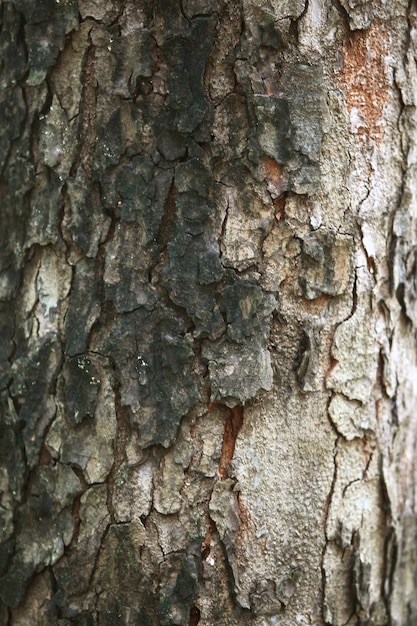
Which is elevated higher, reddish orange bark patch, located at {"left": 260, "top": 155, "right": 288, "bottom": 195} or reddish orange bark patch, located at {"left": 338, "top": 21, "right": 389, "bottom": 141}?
reddish orange bark patch, located at {"left": 338, "top": 21, "right": 389, "bottom": 141}

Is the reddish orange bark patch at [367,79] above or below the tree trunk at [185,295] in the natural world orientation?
above

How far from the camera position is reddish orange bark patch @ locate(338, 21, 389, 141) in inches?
55.9

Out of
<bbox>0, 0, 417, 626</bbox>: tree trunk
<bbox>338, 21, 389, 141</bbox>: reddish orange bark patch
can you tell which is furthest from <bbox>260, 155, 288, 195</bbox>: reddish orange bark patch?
<bbox>338, 21, 389, 141</bbox>: reddish orange bark patch

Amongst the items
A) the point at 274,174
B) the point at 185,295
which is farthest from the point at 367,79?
the point at 185,295

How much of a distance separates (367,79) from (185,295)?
0.58 m

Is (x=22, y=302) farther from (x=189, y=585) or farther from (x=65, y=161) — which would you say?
(x=189, y=585)

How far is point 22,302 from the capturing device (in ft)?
4.68

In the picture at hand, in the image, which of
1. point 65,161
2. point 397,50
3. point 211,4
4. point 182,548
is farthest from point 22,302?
point 397,50

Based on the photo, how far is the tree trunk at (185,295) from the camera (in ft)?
4.39

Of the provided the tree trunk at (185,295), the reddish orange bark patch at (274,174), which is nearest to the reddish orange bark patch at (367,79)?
the tree trunk at (185,295)

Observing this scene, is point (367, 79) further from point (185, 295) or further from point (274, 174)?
point (185, 295)

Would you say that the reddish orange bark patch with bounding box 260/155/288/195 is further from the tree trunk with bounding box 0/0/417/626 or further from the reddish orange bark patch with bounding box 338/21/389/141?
the reddish orange bark patch with bounding box 338/21/389/141

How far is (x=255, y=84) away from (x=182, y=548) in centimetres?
90

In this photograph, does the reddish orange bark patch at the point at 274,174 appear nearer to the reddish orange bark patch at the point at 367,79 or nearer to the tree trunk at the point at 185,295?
the tree trunk at the point at 185,295
